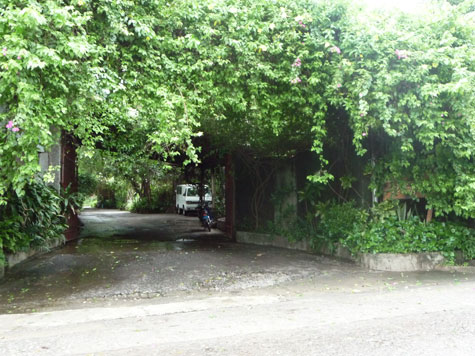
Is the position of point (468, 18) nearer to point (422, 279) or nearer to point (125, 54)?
point (422, 279)

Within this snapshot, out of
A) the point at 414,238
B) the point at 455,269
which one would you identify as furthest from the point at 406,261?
the point at 455,269

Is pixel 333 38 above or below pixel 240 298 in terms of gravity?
above

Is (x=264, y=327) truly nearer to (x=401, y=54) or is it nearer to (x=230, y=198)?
(x=401, y=54)

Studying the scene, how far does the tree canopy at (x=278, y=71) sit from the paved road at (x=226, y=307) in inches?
86.7

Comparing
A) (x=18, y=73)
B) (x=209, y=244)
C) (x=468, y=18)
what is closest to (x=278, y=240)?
(x=209, y=244)

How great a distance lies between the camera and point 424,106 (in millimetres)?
7305

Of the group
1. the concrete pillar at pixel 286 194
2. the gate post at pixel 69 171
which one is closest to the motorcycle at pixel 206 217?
the concrete pillar at pixel 286 194

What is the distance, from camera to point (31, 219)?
356 inches

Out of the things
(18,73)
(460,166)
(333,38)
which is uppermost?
(333,38)

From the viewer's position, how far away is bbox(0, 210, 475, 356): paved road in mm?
4219

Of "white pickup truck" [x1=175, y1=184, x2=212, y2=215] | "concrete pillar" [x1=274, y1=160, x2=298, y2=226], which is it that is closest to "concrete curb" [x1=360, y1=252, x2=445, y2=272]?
"concrete pillar" [x1=274, y1=160, x2=298, y2=226]

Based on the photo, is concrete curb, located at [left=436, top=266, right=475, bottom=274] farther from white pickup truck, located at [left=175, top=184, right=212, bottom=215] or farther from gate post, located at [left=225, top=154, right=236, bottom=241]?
white pickup truck, located at [left=175, top=184, right=212, bottom=215]

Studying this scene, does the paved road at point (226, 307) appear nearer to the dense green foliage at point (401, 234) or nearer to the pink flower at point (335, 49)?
the dense green foliage at point (401, 234)

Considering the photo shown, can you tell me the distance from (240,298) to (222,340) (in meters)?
1.94
